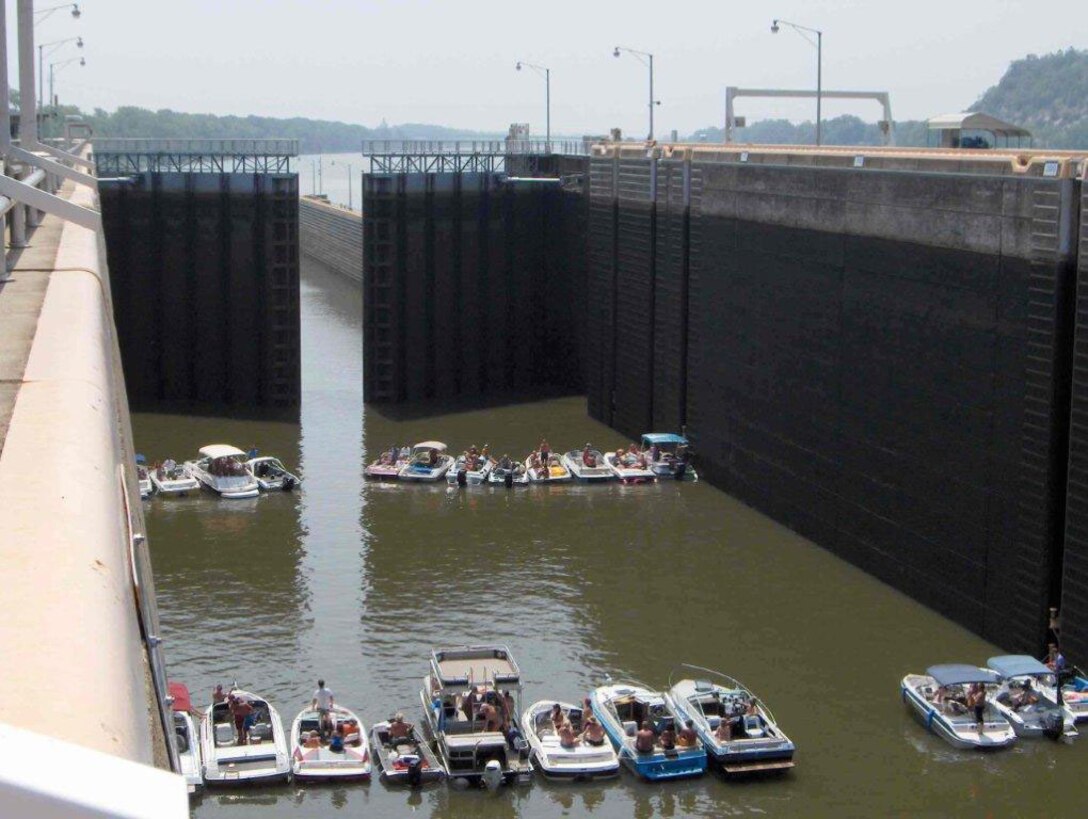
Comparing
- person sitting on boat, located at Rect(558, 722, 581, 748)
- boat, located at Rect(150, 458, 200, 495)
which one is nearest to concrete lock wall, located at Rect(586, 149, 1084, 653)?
person sitting on boat, located at Rect(558, 722, 581, 748)

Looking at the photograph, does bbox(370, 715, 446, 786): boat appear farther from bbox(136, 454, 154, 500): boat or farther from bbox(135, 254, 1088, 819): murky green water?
bbox(136, 454, 154, 500): boat

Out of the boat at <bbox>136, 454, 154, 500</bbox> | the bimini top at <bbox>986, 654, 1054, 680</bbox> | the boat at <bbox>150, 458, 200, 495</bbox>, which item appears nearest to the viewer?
the bimini top at <bbox>986, 654, 1054, 680</bbox>

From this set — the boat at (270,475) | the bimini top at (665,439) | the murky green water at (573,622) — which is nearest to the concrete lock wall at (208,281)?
the murky green water at (573,622)

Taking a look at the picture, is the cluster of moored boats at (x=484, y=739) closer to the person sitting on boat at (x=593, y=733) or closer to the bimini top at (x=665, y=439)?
the person sitting on boat at (x=593, y=733)

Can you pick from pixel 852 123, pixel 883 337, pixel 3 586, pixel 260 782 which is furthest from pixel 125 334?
pixel 852 123

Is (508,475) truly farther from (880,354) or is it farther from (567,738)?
(567,738)

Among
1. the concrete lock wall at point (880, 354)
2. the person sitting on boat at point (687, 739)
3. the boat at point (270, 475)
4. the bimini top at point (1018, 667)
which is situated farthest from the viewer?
the boat at point (270, 475)

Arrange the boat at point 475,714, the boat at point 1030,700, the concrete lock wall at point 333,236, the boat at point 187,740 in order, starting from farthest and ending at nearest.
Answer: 1. the concrete lock wall at point 333,236
2. the boat at point 1030,700
3. the boat at point 475,714
4. the boat at point 187,740
